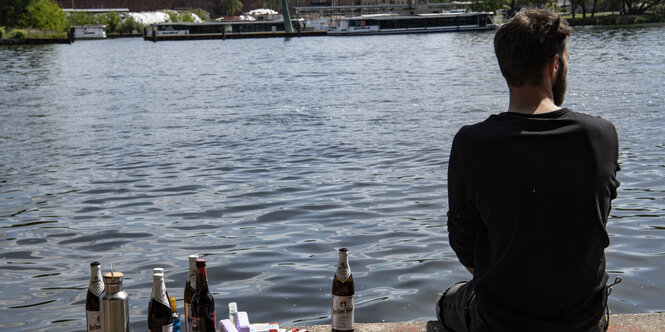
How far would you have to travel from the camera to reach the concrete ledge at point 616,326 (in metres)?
4.09

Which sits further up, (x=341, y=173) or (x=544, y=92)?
(x=544, y=92)

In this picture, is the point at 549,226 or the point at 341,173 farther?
the point at 341,173

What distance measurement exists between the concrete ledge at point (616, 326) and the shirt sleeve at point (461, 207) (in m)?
0.73

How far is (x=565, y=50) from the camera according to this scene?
3.12m

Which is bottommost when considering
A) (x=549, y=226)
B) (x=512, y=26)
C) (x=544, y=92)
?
(x=549, y=226)

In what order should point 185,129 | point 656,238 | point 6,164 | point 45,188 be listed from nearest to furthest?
1. point 656,238
2. point 45,188
3. point 6,164
4. point 185,129

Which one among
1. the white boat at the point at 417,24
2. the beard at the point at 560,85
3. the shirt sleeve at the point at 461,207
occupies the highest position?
the white boat at the point at 417,24

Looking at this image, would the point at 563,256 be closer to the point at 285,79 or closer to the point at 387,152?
the point at 387,152

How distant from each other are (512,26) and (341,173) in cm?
926

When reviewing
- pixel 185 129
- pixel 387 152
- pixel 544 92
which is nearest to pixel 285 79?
pixel 185 129

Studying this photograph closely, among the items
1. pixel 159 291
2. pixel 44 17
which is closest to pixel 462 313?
pixel 159 291

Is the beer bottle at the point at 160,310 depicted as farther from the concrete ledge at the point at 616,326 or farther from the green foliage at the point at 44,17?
A: the green foliage at the point at 44,17

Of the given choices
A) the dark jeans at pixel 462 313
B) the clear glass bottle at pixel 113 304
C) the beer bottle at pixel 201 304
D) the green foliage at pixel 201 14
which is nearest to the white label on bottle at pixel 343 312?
the dark jeans at pixel 462 313

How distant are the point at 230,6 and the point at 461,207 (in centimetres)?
14741
